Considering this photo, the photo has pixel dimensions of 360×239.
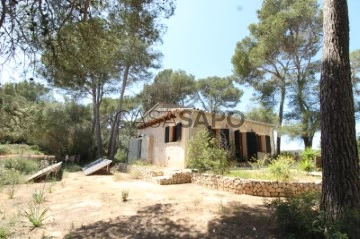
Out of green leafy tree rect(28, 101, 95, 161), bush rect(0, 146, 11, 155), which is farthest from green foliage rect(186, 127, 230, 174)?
bush rect(0, 146, 11, 155)

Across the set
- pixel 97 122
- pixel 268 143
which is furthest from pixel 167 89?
pixel 268 143

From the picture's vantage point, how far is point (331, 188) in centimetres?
470

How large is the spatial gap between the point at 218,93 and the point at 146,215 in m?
22.4

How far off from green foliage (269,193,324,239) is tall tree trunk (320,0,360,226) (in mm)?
235

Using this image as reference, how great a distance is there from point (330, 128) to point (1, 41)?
23.0 ft

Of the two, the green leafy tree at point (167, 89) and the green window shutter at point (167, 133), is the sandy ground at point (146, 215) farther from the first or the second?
the green leafy tree at point (167, 89)

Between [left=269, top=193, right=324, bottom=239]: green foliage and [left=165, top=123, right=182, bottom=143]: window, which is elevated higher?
[left=165, top=123, right=182, bottom=143]: window

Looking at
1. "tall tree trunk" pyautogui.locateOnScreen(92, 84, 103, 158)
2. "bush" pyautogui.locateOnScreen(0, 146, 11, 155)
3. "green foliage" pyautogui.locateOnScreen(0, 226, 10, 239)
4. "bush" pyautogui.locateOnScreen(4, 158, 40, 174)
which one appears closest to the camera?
"green foliage" pyautogui.locateOnScreen(0, 226, 10, 239)

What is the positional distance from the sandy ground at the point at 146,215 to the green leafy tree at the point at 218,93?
19.5 metres

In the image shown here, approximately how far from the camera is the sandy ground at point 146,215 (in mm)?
5383

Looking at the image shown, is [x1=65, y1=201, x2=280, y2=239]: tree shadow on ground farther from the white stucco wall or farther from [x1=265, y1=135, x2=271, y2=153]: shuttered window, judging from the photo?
[x1=265, y1=135, x2=271, y2=153]: shuttered window

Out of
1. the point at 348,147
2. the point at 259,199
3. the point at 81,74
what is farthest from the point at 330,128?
the point at 81,74

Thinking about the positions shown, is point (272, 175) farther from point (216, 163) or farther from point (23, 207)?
point (23, 207)

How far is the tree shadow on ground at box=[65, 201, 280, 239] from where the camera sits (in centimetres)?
526
